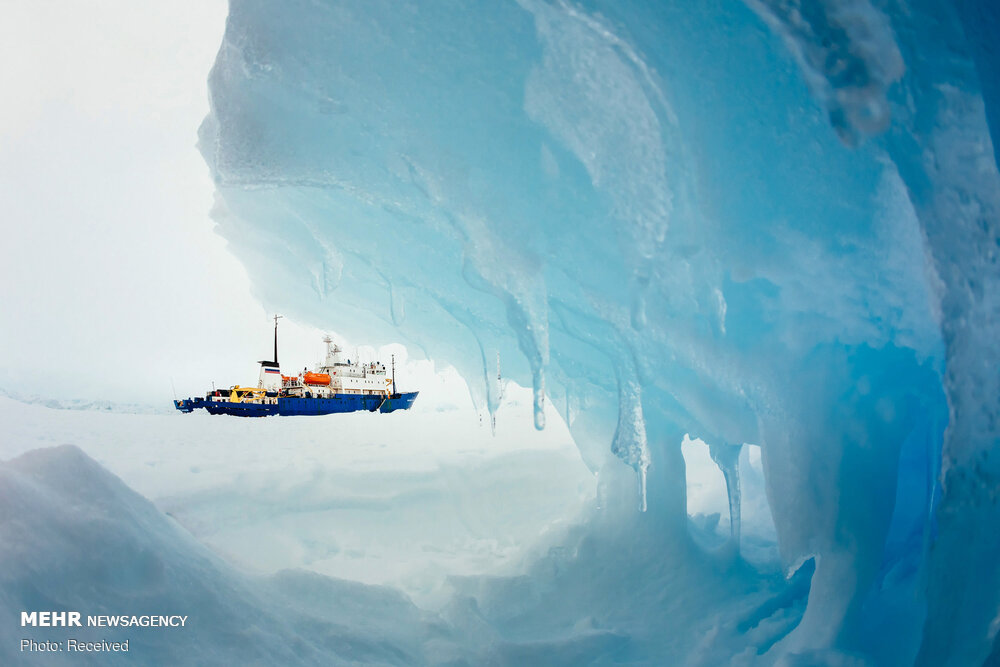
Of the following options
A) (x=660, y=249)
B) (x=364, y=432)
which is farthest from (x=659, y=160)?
(x=364, y=432)

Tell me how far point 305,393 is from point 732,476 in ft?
58.4

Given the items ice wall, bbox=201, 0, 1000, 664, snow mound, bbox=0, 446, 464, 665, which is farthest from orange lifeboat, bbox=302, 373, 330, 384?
snow mound, bbox=0, 446, 464, 665

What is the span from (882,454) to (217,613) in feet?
14.5

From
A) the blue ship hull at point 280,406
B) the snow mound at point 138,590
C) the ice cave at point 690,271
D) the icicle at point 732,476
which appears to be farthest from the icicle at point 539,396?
the blue ship hull at point 280,406

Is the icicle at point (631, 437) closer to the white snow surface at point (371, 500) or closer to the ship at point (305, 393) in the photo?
the white snow surface at point (371, 500)

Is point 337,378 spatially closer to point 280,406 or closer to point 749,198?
point 280,406

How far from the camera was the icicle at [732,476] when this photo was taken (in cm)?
603

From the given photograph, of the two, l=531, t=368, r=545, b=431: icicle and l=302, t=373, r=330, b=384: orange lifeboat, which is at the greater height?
l=302, t=373, r=330, b=384: orange lifeboat

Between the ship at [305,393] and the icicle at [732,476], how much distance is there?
17.5 meters

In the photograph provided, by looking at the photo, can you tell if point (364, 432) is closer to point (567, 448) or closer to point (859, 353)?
point (567, 448)

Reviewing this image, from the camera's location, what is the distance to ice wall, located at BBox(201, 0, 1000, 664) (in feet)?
8.80

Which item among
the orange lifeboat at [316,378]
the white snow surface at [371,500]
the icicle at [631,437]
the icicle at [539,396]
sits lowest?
the white snow surface at [371,500]

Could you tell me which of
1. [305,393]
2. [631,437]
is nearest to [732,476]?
[631,437]

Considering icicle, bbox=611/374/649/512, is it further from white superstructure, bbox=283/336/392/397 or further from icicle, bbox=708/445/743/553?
white superstructure, bbox=283/336/392/397
